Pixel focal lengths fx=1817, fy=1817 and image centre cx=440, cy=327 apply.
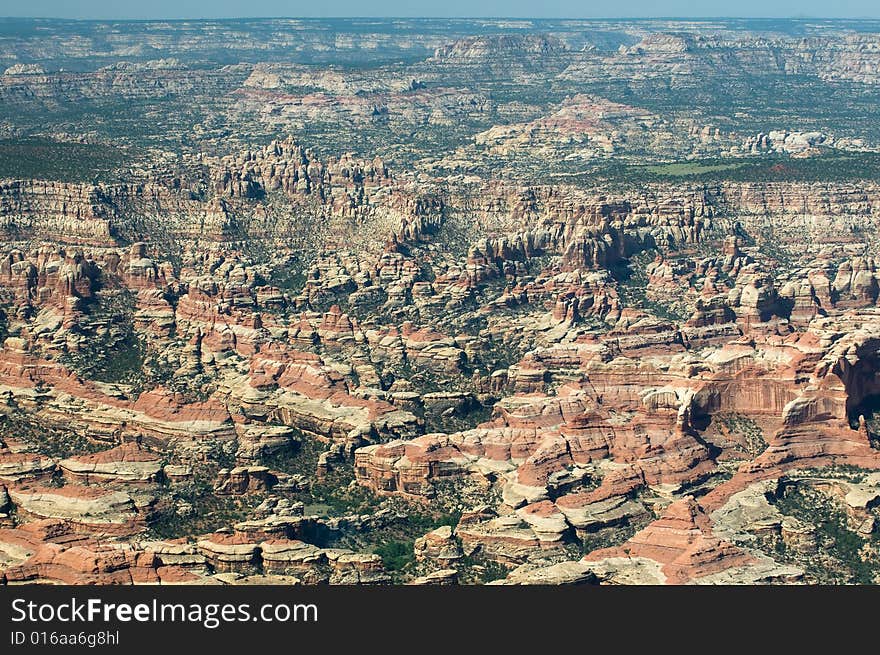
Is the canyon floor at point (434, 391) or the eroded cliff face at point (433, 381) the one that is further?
the eroded cliff face at point (433, 381)

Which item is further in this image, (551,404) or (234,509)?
(551,404)

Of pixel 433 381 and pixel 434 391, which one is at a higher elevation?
pixel 434 391

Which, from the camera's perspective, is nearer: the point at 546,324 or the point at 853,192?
the point at 546,324

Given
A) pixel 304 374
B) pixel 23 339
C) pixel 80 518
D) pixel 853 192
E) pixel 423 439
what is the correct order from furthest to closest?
pixel 853 192, pixel 23 339, pixel 304 374, pixel 423 439, pixel 80 518

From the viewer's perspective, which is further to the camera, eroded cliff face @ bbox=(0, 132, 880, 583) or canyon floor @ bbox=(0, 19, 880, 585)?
eroded cliff face @ bbox=(0, 132, 880, 583)

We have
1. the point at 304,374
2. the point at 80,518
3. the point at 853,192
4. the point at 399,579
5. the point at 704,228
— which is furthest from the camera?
the point at 853,192

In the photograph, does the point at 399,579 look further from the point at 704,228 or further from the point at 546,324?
the point at 704,228

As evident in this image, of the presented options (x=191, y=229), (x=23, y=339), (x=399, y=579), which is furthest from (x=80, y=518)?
(x=191, y=229)

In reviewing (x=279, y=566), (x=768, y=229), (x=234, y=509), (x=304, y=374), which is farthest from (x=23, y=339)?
(x=768, y=229)

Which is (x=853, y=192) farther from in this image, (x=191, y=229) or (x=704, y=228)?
(x=191, y=229)

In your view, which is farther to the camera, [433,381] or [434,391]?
[433,381]
